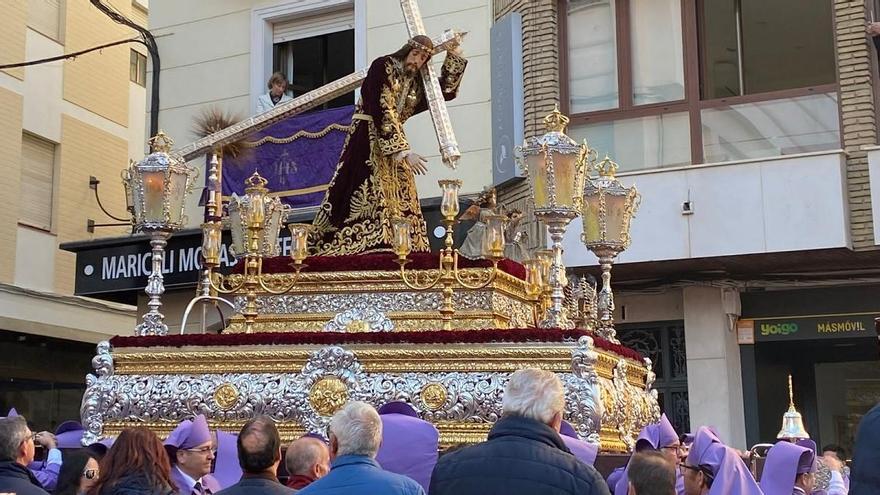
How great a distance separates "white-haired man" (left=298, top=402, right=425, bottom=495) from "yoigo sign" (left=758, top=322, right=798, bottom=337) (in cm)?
1054

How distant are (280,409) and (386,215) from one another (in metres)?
2.22

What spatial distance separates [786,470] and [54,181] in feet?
52.9

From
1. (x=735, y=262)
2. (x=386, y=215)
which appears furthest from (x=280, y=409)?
(x=735, y=262)

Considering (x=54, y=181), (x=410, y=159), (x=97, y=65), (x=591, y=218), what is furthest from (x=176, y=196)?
(x=97, y=65)

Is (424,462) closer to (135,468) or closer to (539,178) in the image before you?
(135,468)

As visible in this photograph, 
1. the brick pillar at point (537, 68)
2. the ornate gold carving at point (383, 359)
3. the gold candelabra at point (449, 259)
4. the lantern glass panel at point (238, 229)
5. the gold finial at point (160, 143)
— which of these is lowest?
the ornate gold carving at point (383, 359)

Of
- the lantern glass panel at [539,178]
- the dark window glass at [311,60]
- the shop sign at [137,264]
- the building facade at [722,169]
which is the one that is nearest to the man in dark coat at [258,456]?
the lantern glass panel at [539,178]

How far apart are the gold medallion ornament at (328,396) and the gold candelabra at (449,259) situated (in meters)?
0.99

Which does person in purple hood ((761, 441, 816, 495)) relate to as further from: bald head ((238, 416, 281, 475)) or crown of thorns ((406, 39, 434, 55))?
crown of thorns ((406, 39, 434, 55))

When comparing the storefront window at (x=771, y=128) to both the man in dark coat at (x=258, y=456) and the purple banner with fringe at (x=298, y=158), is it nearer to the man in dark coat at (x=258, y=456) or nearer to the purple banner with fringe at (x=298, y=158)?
the purple banner with fringe at (x=298, y=158)

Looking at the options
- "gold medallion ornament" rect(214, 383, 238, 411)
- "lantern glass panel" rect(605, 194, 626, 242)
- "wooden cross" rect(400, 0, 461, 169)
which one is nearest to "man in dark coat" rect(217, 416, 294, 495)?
"gold medallion ornament" rect(214, 383, 238, 411)

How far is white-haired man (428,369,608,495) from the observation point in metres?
4.12

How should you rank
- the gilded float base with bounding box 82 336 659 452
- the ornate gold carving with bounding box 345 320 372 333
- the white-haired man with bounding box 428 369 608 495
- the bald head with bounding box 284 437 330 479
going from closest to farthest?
1. the white-haired man with bounding box 428 369 608 495
2. the bald head with bounding box 284 437 330 479
3. the gilded float base with bounding box 82 336 659 452
4. the ornate gold carving with bounding box 345 320 372 333

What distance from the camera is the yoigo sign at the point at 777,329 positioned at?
46.9ft
